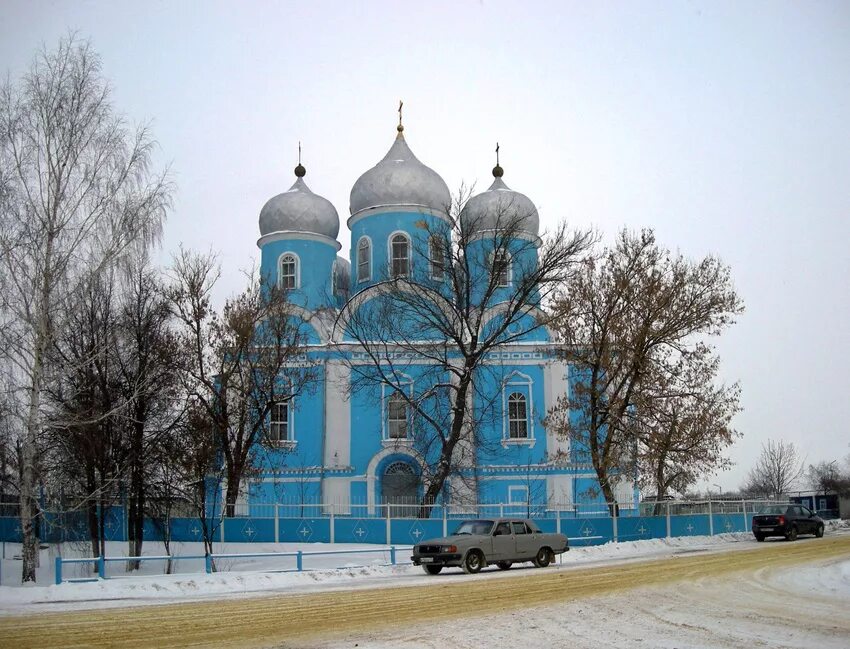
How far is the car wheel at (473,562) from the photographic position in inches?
698

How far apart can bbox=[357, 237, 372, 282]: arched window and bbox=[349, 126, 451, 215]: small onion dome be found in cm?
144

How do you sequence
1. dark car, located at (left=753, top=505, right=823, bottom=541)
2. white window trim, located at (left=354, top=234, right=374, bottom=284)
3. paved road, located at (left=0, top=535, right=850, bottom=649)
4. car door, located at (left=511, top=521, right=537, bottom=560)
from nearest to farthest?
paved road, located at (left=0, top=535, right=850, bottom=649)
car door, located at (left=511, top=521, right=537, bottom=560)
dark car, located at (left=753, top=505, right=823, bottom=541)
white window trim, located at (left=354, top=234, right=374, bottom=284)

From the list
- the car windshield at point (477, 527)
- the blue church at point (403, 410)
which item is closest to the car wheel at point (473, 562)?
the car windshield at point (477, 527)

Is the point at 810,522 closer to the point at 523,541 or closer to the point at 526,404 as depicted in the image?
the point at 526,404

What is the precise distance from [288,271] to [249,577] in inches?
859

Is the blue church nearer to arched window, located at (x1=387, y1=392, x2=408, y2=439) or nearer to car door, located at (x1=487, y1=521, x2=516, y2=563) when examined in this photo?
arched window, located at (x1=387, y1=392, x2=408, y2=439)

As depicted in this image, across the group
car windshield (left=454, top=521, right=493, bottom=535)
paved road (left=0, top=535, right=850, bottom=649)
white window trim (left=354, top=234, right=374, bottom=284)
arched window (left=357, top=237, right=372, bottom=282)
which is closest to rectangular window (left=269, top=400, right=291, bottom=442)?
white window trim (left=354, top=234, right=374, bottom=284)

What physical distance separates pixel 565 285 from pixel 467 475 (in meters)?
7.26

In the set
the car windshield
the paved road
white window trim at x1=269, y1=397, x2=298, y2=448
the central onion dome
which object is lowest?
the paved road

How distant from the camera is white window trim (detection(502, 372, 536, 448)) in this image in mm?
32469

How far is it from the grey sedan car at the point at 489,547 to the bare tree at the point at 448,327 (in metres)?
6.40

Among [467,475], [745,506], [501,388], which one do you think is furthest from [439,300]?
[745,506]

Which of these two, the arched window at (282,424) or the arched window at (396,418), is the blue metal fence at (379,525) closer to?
the arched window at (396,418)

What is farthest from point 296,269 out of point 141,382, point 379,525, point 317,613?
point 317,613
